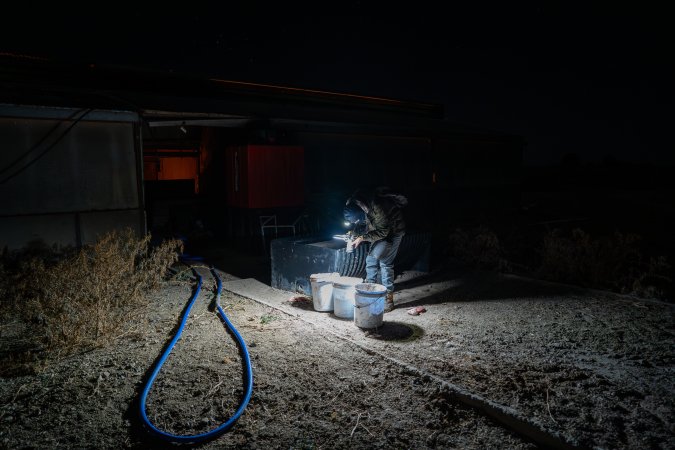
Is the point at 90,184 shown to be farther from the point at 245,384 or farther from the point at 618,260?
the point at 618,260

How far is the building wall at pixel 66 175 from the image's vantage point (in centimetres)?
778

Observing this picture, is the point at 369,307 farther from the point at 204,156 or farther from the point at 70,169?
the point at 204,156

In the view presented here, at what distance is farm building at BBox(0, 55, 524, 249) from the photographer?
8.08m

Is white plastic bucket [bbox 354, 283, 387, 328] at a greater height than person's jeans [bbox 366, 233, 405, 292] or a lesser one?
lesser

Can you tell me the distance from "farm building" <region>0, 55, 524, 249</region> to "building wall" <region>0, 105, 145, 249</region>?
0.06 feet

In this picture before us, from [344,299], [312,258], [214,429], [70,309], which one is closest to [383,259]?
[344,299]

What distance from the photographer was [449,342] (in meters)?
5.29

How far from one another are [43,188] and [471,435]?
825cm

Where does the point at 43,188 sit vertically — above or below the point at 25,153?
below

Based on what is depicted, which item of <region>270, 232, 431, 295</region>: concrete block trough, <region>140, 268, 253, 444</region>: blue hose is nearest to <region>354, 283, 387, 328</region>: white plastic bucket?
<region>270, 232, 431, 295</region>: concrete block trough

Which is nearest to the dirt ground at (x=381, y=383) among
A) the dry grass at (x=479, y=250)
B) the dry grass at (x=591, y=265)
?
the dry grass at (x=591, y=265)

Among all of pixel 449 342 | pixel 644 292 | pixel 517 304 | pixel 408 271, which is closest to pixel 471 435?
pixel 449 342

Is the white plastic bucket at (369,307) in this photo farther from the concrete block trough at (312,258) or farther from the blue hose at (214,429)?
the blue hose at (214,429)

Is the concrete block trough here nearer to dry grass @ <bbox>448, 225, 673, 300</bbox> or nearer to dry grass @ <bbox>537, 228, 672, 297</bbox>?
dry grass @ <bbox>448, 225, 673, 300</bbox>
